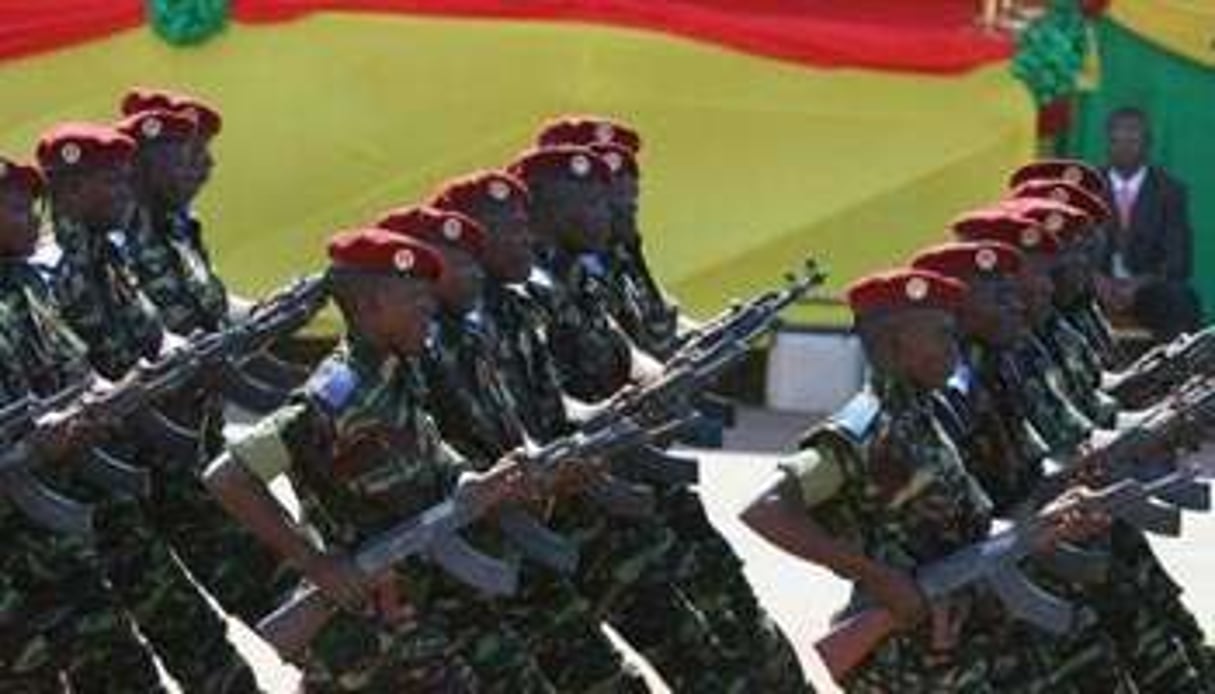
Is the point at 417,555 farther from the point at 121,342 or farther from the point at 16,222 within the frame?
the point at 121,342

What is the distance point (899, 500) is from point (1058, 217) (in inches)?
58.8

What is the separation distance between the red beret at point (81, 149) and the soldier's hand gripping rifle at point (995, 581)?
2578mm

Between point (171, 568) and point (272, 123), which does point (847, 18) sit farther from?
point (171, 568)

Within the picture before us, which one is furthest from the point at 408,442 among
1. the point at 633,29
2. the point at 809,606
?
the point at 633,29

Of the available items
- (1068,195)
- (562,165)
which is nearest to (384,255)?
(562,165)

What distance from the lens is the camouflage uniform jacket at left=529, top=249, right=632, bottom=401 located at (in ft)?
26.0

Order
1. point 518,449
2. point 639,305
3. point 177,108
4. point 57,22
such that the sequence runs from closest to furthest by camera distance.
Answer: point 518,449
point 639,305
point 177,108
point 57,22

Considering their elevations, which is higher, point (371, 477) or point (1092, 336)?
point (371, 477)

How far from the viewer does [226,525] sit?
27.2ft

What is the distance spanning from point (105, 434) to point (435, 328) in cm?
101

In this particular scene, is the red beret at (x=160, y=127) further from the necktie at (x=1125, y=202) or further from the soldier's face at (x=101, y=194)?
the necktie at (x=1125, y=202)

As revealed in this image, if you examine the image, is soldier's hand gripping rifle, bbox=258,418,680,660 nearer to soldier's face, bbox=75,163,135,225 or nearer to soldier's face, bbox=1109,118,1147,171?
soldier's face, bbox=75,163,135,225

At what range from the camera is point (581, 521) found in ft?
25.4

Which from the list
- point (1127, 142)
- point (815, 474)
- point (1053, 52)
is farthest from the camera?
point (1053, 52)
